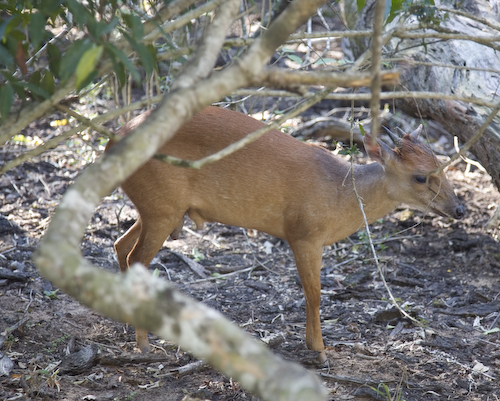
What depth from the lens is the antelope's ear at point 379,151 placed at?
15.3ft

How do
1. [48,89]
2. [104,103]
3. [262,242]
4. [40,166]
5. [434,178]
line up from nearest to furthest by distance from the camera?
[48,89] → [434,178] → [262,242] → [40,166] → [104,103]

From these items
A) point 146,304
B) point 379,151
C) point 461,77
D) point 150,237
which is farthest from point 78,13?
point 461,77

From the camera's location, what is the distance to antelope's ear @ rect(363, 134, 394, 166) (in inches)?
184

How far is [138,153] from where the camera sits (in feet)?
6.00

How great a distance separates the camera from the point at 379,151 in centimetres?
473

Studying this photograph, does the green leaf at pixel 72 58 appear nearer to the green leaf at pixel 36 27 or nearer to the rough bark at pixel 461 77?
the green leaf at pixel 36 27

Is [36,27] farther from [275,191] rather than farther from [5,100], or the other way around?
[275,191]

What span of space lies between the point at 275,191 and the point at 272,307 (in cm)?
114

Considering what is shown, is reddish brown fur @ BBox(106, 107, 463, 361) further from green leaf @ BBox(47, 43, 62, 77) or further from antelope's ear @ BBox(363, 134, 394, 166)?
green leaf @ BBox(47, 43, 62, 77)

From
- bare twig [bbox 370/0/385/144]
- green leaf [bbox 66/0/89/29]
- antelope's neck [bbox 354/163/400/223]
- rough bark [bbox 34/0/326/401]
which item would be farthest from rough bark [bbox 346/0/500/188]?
rough bark [bbox 34/0/326/401]

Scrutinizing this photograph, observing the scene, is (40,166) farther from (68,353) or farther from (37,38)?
(37,38)

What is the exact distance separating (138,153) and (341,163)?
324 centimetres

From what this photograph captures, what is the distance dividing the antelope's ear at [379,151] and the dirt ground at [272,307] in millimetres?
606

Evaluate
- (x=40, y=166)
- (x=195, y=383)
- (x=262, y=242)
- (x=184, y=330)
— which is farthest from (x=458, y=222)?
(x=184, y=330)
